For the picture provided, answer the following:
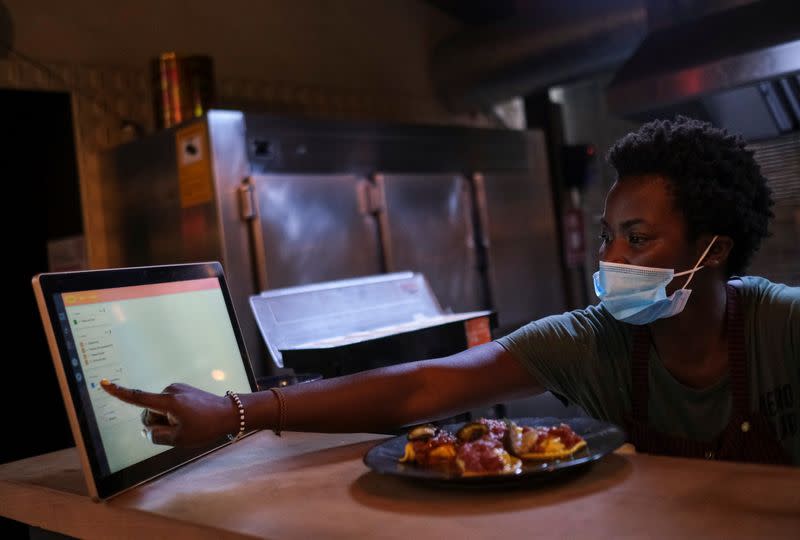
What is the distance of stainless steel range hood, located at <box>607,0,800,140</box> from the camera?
8.87ft

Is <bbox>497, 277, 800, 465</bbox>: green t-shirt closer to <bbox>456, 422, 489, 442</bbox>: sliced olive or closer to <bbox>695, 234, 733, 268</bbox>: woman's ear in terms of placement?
<bbox>695, 234, 733, 268</bbox>: woman's ear

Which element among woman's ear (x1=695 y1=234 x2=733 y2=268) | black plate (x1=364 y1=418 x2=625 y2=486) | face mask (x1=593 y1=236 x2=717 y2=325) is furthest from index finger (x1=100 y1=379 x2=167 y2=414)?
woman's ear (x1=695 y1=234 x2=733 y2=268)

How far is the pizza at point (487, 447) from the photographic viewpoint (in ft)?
3.22

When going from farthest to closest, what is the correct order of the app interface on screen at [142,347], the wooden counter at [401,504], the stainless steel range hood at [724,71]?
the stainless steel range hood at [724,71], the app interface on screen at [142,347], the wooden counter at [401,504]

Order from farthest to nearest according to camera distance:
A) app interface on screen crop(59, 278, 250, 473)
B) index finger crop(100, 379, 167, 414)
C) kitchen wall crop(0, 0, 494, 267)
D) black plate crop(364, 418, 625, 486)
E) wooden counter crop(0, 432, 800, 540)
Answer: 1. kitchen wall crop(0, 0, 494, 267)
2. app interface on screen crop(59, 278, 250, 473)
3. index finger crop(100, 379, 167, 414)
4. black plate crop(364, 418, 625, 486)
5. wooden counter crop(0, 432, 800, 540)

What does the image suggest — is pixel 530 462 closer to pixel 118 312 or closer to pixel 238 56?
pixel 118 312

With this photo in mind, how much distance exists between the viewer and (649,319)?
1438mm

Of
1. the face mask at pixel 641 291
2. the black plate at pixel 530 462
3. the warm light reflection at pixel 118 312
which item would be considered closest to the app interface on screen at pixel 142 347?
the warm light reflection at pixel 118 312

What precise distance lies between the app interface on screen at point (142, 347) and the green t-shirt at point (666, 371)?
1.71 ft

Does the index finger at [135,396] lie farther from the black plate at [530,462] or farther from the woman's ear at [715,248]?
the woman's ear at [715,248]

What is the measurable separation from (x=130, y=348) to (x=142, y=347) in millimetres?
29

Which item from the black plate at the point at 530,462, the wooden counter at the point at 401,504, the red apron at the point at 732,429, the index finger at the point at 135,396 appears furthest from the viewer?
the red apron at the point at 732,429

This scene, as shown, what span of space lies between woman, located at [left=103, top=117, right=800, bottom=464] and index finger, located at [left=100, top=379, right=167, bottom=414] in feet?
0.59

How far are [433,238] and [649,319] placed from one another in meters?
2.10
